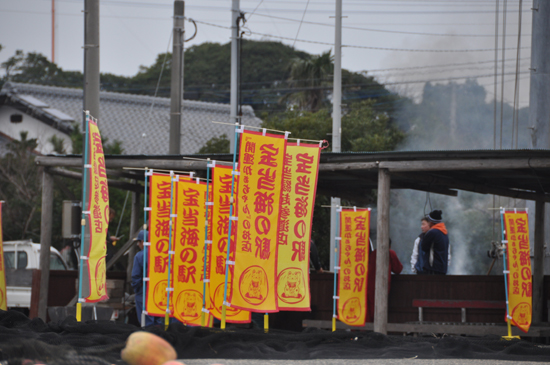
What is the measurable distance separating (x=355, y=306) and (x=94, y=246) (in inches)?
168

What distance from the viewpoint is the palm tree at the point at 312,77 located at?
24234 mm

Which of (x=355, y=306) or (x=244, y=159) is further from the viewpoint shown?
(x=355, y=306)

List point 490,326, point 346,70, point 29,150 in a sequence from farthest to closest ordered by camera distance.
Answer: point 346,70 → point 29,150 → point 490,326

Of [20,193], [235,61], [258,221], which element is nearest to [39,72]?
[20,193]

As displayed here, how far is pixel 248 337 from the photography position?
774 centimetres

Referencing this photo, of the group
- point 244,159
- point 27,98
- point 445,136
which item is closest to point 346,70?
point 445,136

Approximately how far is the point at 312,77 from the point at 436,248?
48.7 ft

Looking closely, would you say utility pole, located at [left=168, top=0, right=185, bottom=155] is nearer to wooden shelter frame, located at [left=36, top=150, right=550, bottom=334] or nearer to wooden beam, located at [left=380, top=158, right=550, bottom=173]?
wooden shelter frame, located at [left=36, top=150, right=550, bottom=334]

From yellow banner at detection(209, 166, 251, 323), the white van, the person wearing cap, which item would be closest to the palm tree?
the white van

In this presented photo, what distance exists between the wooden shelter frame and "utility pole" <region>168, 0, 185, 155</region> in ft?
7.19

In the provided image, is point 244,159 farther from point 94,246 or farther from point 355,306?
point 355,306

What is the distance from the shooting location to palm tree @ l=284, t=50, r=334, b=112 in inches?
954

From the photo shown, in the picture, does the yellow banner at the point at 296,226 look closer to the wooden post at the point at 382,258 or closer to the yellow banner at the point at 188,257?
the yellow banner at the point at 188,257

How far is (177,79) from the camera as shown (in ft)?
48.6
